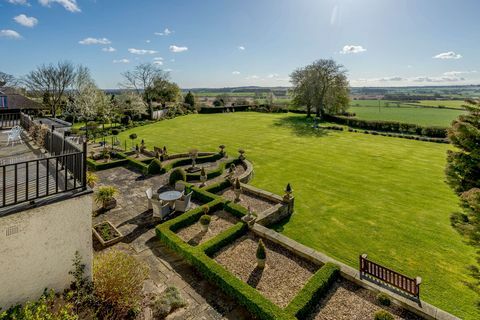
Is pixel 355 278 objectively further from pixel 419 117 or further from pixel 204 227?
pixel 419 117

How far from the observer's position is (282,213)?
41.7 feet

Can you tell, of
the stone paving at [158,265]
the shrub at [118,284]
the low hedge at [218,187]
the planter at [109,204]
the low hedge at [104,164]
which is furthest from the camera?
the low hedge at [104,164]

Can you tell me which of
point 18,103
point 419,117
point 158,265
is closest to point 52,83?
point 18,103

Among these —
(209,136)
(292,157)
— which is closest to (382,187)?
(292,157)

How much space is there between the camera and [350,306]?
7.16m

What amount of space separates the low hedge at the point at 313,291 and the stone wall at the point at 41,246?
5487mm

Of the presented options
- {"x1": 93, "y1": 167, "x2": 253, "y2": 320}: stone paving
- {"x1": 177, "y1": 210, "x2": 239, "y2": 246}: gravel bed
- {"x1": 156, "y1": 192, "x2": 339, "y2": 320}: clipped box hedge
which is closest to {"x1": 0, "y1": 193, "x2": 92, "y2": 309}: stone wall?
{"x1": 93, "y1": 167, "x2": 253, "y2": 320}: stone paving

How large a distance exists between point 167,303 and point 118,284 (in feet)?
4.35

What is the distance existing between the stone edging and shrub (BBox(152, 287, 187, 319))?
4.35m

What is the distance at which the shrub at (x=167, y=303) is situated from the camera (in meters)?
6.46

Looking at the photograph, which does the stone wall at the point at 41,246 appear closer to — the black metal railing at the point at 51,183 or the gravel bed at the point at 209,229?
the black metal railing at the point at 51,183

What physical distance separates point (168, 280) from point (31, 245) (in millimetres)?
3860

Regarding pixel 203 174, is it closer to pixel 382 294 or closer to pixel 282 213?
pixel 282 213

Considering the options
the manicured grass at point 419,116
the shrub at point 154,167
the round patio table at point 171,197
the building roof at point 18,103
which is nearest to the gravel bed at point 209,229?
the round patio table at point 171,197
